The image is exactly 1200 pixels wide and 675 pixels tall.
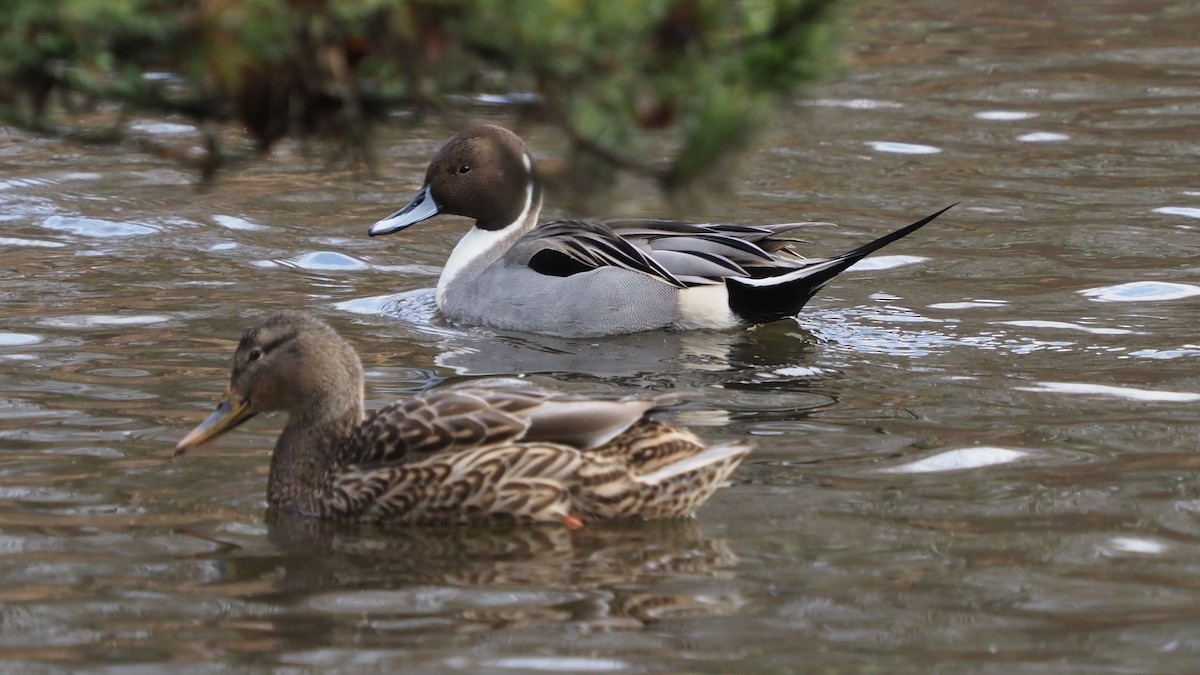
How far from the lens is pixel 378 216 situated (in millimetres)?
11930

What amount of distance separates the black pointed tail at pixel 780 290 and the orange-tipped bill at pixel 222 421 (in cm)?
312

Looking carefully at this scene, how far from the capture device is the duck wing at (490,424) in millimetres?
6387

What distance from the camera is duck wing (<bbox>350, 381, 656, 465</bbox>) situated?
6.39 meters

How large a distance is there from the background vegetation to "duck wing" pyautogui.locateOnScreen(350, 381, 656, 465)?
88.5 inches

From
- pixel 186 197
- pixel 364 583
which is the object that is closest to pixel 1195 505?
pixel 364 583

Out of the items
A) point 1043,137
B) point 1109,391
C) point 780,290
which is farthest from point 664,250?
point 1043,137

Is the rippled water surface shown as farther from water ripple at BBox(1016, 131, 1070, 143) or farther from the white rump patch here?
the white rump patch

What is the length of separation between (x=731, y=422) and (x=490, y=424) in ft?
4.24

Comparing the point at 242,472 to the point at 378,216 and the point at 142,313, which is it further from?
the point at 378,216

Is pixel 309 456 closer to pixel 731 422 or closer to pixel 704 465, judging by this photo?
pixel 704 465

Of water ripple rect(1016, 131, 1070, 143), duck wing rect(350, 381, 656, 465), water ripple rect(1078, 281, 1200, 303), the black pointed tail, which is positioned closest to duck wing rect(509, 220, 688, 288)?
the black pointed tail

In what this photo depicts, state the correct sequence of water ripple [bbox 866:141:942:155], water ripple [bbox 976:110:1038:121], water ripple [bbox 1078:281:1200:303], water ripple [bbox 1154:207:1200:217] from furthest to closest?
water ripple [bbox 976:110:1038:121], water ripple [bbox 866:141:942:155], water ripple [bbox 1154:207:1200:217], water ripple [bbox 1078:281:1200:303]

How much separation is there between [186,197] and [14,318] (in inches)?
125

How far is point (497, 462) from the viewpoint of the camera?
6352mm
